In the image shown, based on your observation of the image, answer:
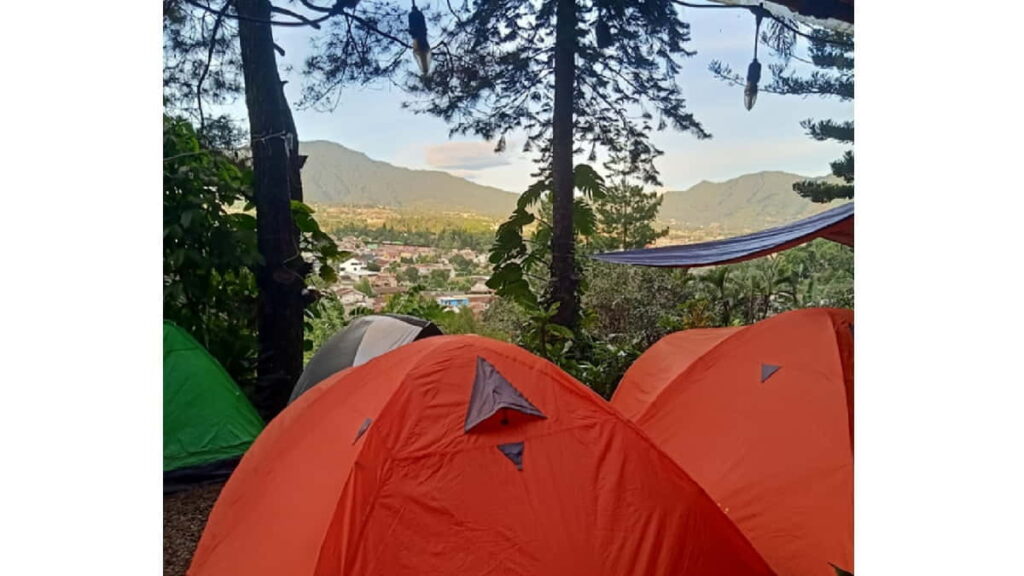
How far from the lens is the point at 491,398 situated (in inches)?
66.9

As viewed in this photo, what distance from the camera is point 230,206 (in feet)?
9.60

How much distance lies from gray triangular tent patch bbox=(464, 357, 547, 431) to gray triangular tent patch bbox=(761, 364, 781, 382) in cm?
106

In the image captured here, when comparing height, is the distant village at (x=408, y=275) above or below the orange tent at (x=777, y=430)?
above

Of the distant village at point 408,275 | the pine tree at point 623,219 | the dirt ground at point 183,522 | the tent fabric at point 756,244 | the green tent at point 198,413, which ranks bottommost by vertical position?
the dirt ground at point 183,522

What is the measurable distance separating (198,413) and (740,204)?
99.3 inches

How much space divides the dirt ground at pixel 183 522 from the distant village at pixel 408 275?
973 mm

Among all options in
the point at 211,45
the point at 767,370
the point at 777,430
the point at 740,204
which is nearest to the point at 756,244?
the point at 767,370

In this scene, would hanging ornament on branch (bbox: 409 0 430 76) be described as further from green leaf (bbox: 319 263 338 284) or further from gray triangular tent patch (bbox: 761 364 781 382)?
gray triangular tent patch (bbox: 761 364 781 382)

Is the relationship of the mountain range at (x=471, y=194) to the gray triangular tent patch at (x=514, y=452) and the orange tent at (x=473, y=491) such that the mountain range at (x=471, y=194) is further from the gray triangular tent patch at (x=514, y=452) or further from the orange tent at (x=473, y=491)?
the gray triangular tent patch at (x=514, y=452)

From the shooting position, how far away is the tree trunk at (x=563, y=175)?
3197mm

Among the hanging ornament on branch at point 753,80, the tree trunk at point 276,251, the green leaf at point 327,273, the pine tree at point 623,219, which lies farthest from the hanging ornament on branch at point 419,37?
the hanging ornament on branch at point 753,80

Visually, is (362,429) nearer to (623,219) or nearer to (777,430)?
(777,430)
